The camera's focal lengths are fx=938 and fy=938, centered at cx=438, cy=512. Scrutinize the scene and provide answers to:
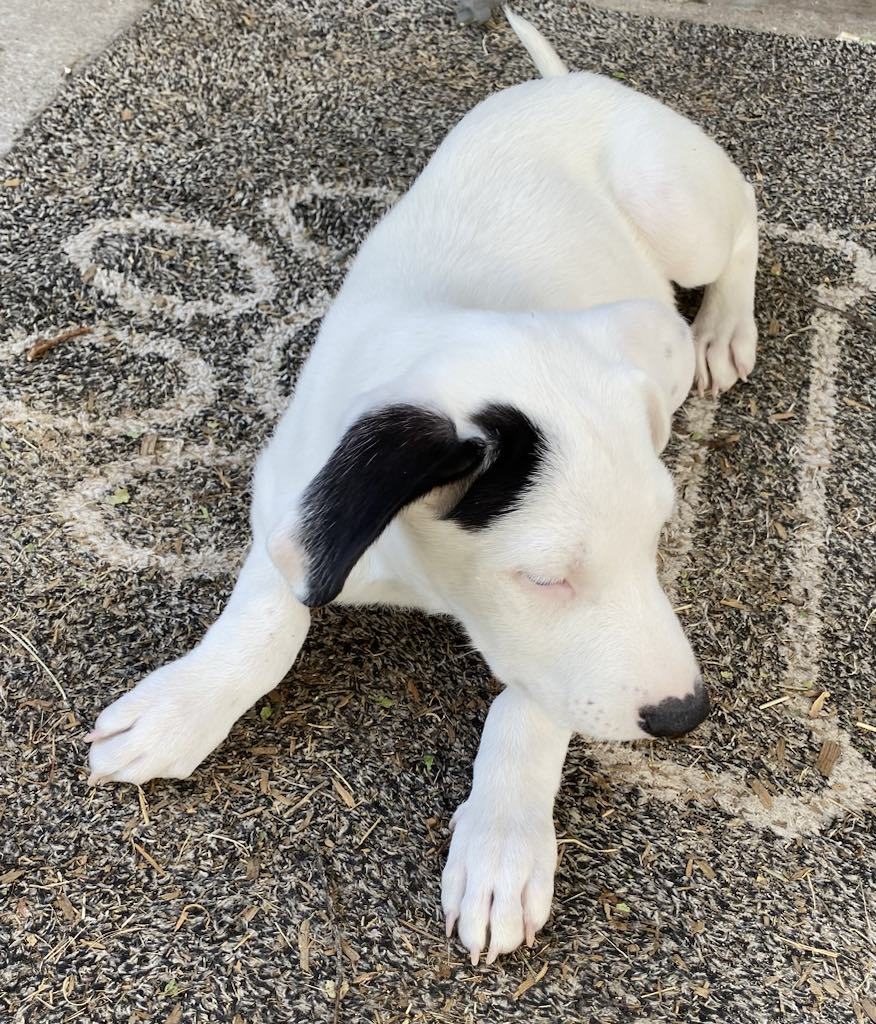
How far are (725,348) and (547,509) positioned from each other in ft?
5.93

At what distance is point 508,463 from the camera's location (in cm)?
162

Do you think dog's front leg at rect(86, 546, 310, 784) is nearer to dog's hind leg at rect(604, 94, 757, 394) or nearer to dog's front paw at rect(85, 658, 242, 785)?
dog's front paw at rect(85, 658, 242, 785)

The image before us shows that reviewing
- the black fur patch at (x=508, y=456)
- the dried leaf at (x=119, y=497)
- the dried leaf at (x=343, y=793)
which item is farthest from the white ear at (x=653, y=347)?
the dried leaf at (x=119, y=497)

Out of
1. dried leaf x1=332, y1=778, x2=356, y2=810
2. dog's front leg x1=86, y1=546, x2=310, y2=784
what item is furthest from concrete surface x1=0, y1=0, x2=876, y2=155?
dried leaf x1=332, y1=778, x2=356, y2=810

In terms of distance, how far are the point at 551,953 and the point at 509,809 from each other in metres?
0.32

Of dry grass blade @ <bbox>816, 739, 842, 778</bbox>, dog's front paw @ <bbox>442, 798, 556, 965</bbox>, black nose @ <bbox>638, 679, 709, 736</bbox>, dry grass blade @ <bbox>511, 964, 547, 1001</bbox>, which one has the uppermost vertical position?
black nose @ <bbox>638, 679, 709, 736</bbox>

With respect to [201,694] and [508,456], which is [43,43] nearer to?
[201,694]

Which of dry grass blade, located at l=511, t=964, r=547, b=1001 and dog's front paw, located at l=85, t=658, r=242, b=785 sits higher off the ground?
dog's front paw, located at l=85, t=658, r=242, b=785

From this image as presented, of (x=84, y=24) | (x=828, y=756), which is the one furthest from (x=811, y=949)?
(x=84, y=24)

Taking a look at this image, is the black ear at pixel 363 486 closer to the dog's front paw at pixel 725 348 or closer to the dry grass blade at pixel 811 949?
the dry grass blade at pixel 811 949

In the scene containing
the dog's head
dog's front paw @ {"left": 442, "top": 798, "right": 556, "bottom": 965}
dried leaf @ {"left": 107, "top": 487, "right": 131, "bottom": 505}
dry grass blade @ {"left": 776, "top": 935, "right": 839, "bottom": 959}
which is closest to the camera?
the dog's head

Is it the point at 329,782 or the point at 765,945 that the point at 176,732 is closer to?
the point at 329,782

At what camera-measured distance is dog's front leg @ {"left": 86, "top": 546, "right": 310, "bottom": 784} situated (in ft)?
7.04

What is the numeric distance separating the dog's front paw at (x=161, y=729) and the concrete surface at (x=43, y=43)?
2475 mm
